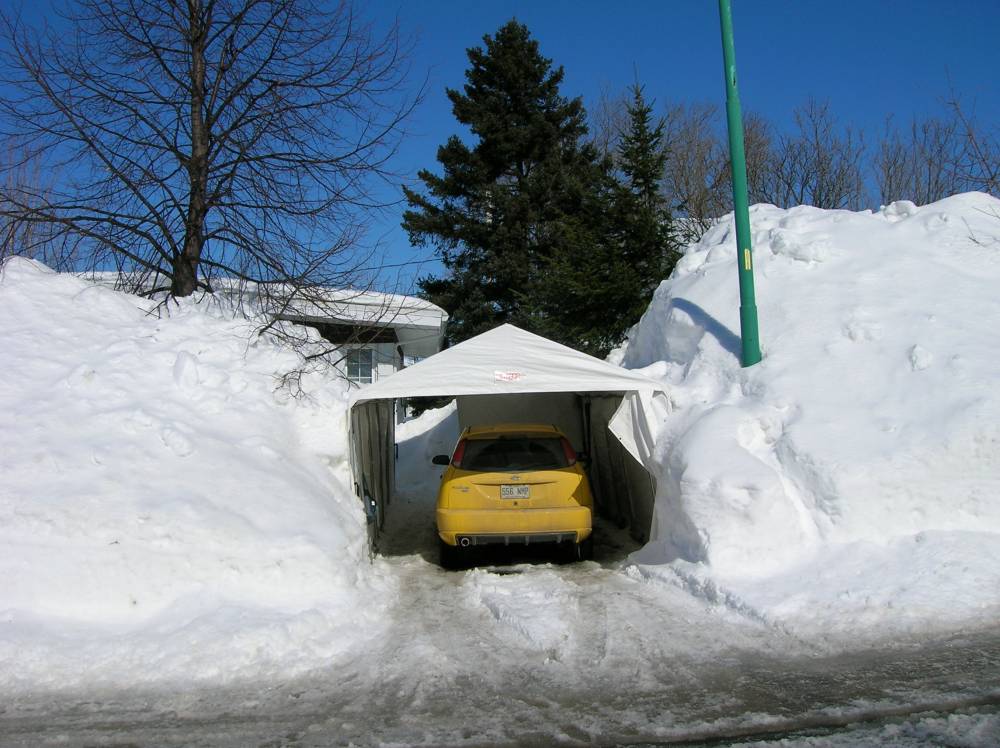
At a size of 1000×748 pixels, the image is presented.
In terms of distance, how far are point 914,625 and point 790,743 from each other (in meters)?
2.19

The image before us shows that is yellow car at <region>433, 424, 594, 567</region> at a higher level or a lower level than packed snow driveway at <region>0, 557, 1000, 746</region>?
higher

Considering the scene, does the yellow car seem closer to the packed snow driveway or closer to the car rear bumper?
the car rear bumper

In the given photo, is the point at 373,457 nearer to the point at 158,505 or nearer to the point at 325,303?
the point at 325,303

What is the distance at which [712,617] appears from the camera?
20.7ft

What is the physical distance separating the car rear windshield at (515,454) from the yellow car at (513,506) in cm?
2

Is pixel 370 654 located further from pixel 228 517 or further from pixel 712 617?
pixel 712 617

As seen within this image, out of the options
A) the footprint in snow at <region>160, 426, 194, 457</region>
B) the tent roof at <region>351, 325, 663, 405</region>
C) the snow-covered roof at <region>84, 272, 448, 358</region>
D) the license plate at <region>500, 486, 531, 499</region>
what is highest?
the snow-covered roof at <region>84, 272, 448, 358</region>

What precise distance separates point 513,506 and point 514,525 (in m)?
0.20

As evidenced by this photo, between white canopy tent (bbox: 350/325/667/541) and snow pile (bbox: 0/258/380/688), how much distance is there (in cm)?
92

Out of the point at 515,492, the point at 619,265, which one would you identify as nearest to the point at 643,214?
the point at 619,265

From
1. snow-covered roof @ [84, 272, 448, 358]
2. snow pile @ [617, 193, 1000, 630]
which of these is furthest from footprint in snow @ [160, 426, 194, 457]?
snow pile @ [617, 193, 1000, 630]

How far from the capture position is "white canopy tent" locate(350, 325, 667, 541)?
8836mm

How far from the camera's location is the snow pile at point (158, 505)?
5.69 metres

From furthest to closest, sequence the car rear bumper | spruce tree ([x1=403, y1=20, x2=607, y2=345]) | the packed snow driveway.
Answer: spruce tree ([x1=403, y1=20, x2=607, y2=345]) → the car rear bumper → the packed snow driveway
